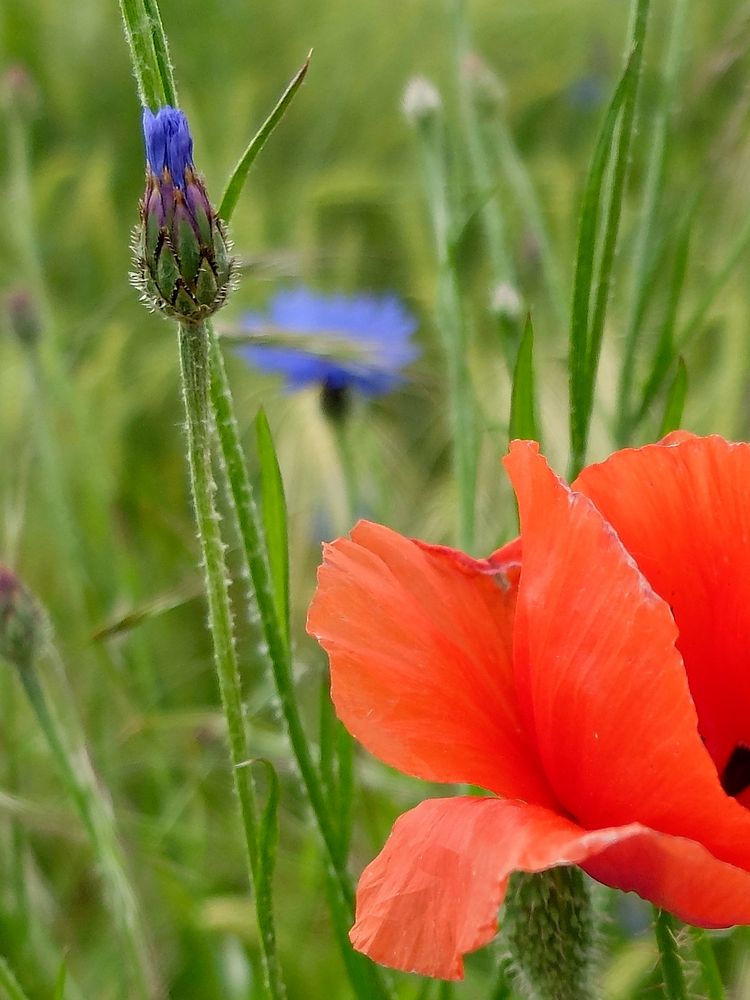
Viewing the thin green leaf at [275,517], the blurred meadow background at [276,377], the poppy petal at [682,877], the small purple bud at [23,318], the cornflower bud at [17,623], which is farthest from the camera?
the small purple bud at [23,318]

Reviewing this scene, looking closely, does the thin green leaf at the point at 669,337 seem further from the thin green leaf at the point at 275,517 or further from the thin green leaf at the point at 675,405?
the thin green leaf at the point at 275,517

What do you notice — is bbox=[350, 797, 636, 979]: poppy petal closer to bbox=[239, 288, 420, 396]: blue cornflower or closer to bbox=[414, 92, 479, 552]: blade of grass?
bbox=[414, 92, 479, 552]: blade of grass

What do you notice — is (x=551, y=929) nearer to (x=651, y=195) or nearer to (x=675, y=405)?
(x=675, y=405)

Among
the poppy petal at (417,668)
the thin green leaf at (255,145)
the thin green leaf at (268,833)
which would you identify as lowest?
the thin green leaf at (268,833)

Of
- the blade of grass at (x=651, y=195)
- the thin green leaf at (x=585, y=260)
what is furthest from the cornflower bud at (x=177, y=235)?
the blade of grass at (x=651, y=195)

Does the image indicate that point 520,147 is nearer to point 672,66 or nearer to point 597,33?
point 597,33

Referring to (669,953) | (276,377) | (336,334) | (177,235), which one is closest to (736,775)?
(669,953)
